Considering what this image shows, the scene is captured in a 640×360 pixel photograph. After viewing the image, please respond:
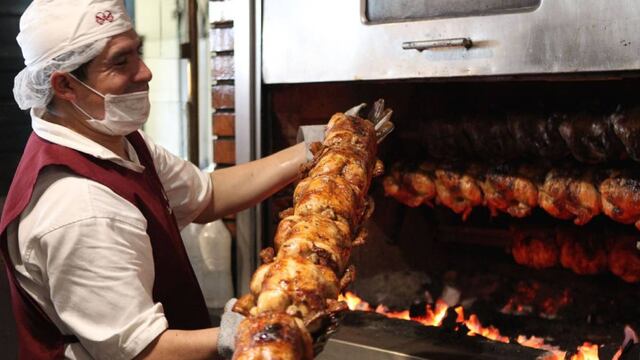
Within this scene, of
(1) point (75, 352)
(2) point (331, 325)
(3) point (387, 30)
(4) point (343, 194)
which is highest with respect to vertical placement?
(3) point (387, 30)

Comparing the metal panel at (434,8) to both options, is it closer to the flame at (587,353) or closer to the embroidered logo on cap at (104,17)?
the embroidered logo on cap at (104,17)

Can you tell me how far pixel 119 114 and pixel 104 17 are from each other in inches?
10.2

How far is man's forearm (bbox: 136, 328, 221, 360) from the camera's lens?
1.80 metres

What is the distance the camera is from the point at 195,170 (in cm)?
256

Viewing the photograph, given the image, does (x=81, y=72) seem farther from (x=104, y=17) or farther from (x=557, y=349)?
(x=557, y=349)

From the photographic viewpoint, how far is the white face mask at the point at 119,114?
207 cm

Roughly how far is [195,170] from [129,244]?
27.6 inches

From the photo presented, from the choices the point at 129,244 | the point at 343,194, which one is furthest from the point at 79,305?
the point at 343,194

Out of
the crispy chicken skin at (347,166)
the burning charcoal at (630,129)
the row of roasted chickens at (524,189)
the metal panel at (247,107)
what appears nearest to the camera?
the crispy chicken skin at (347,166)

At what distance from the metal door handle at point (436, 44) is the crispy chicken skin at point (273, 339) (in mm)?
1145

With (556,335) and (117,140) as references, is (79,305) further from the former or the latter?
(556,335)

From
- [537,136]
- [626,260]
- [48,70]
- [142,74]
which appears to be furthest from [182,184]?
[626,260]

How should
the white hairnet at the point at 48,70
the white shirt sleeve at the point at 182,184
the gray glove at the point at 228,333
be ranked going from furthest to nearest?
1. the white shirt sleeve at the point at 182,184
2. the white hairnet at the point at 48,70
3. the gray glove at the point at 228,333

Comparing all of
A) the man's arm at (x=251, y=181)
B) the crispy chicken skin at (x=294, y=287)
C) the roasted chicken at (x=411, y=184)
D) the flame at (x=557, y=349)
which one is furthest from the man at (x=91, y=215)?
the flame at (x=557, y=349)
